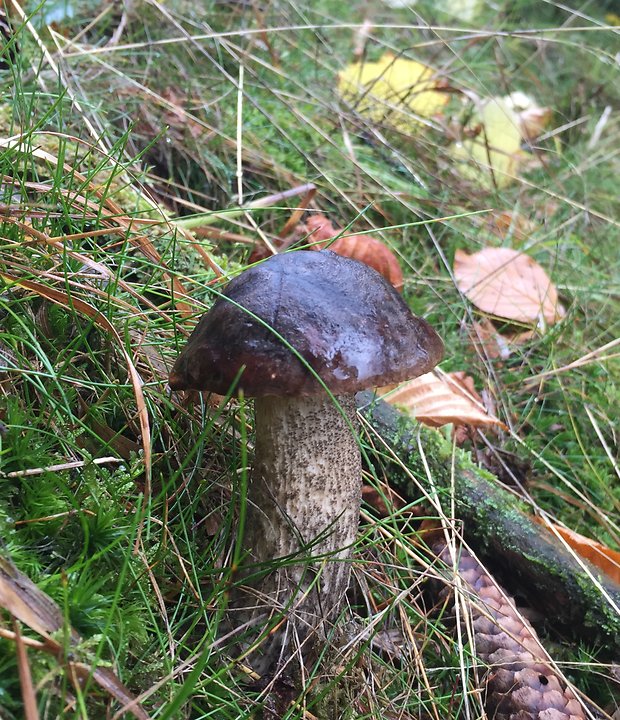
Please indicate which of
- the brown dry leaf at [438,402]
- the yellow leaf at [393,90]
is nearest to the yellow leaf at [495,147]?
the yellow leaf at [393,90]

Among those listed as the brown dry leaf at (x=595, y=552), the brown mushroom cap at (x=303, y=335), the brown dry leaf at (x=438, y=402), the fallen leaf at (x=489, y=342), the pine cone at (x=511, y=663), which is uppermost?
the brown mushroom cap at (x=303, y=335)

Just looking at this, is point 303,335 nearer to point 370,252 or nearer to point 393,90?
point 370,252

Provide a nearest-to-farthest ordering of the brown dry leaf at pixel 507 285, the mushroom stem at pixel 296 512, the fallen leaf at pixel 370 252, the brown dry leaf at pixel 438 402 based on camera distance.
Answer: the mushroom stem at pixel 296 512 → the brown dry leaf at pixel 438 402 → the fallen leaf at pixel 370 252 → the brown dry leaf at pixel 507 285

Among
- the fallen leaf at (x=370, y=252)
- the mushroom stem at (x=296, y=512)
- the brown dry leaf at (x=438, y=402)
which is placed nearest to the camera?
the mushroom stem at (x=296, y=512)

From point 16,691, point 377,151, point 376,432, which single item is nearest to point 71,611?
→ point 16,691

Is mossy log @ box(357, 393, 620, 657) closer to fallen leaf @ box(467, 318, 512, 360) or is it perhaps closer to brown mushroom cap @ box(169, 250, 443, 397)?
brown mushroom cap @ box(169, 250, 443, 397)

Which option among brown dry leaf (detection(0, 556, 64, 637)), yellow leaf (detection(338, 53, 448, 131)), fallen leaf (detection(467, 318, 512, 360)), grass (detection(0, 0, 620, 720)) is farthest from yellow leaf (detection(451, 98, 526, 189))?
brown dry leaf (detection(0, 556, 64, 637))

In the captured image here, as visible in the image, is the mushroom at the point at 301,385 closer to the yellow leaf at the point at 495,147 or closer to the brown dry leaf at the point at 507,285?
the brown dry leaf at the point at 507,285

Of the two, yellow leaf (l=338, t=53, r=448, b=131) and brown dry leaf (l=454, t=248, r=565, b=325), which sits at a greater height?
yellow leaf (l=338, t=53, r=448, b=131)
